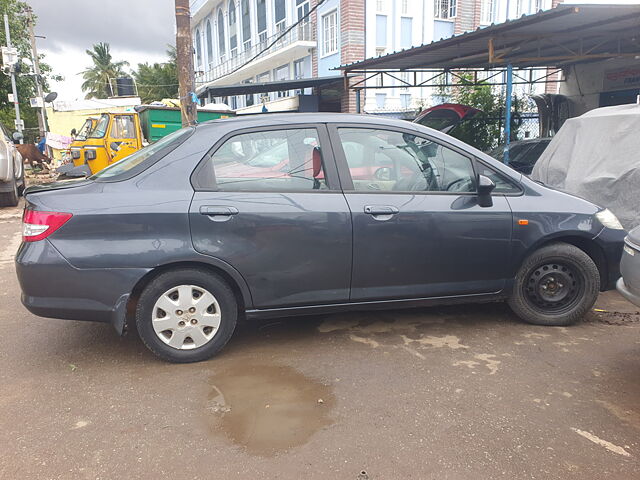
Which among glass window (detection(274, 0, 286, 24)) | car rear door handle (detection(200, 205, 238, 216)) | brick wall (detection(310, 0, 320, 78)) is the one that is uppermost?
glass window (detection(274, 0, 286, 24))

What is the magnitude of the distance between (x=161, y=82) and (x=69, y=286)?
1901 inches

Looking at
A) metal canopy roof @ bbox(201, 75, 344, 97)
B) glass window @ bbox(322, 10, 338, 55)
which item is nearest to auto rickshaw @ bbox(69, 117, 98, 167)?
metal canopy roof @ bbox(201, 75, 344, 97)

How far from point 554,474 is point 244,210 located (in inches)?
90.6

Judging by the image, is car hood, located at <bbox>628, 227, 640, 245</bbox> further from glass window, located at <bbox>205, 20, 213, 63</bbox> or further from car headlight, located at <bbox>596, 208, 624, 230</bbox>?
glass window, located at <bbox>205, 20, 213, 63</bbox>

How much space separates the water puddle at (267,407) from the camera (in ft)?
8.72

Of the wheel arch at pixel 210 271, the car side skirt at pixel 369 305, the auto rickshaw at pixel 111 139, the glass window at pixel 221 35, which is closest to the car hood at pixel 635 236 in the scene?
the car side skirt at pixel 369 305

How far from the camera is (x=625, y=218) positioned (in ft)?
16.9

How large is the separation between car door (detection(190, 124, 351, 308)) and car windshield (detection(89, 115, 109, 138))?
12.0 meters

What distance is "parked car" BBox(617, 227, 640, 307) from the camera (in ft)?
10.2

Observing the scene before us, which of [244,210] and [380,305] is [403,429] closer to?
[380,305]

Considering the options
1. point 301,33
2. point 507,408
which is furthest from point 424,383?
point 301,33

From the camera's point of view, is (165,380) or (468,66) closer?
(165,380)

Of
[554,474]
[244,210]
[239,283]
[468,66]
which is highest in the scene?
[468,66]

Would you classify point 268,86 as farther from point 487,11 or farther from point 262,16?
point 262,16
